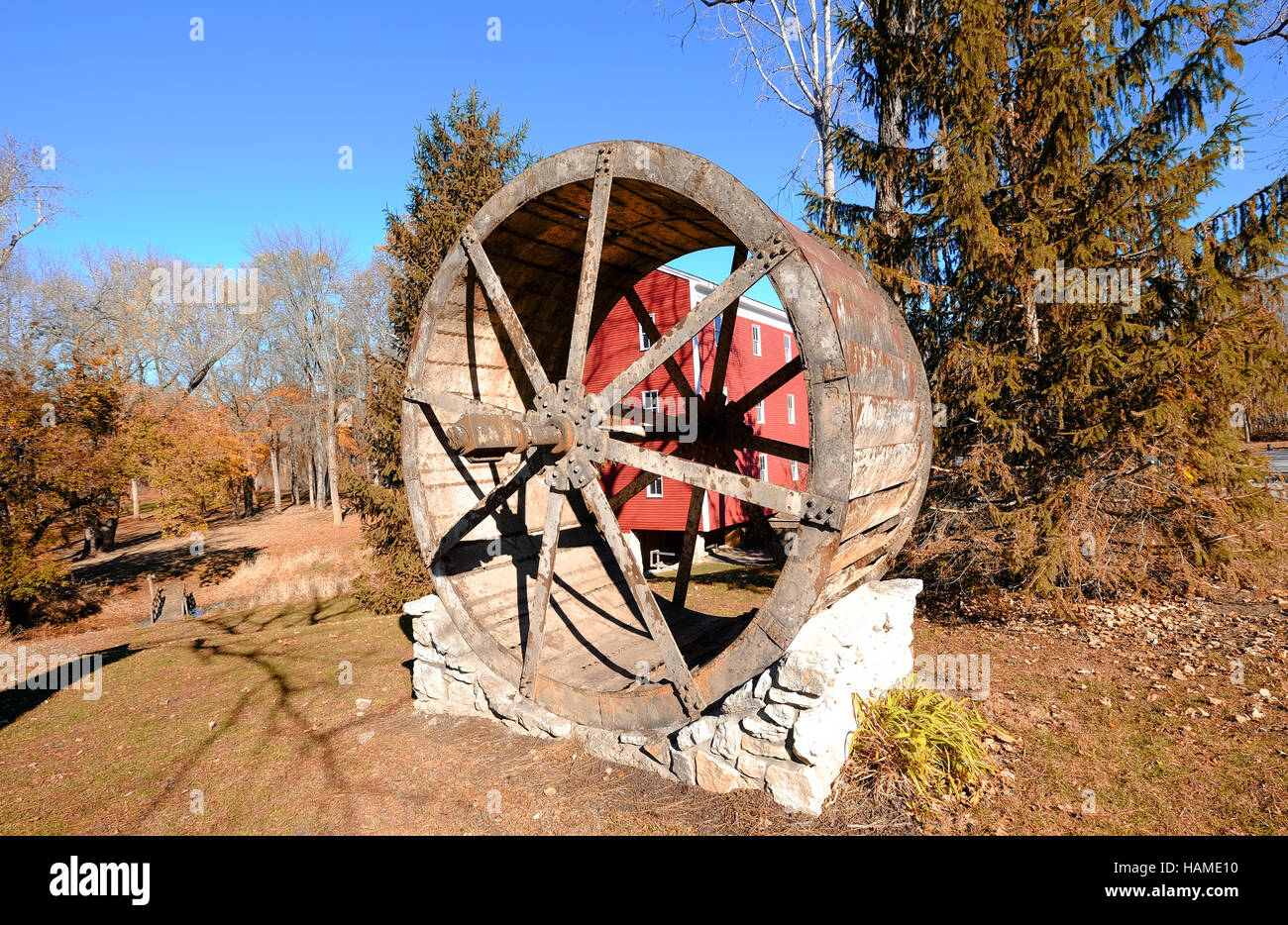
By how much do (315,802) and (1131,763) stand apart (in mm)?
5891

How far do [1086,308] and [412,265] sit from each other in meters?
9.95

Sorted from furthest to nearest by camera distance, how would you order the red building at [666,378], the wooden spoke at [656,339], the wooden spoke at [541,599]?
A: 1. the red building at [666,378]
2. the wooden spoke at [656,339]
3. the wooden spoke at [541,599]

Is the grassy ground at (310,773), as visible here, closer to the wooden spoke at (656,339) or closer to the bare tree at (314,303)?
the wooden spoke at (656,339)

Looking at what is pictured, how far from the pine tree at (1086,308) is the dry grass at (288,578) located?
13114 mm

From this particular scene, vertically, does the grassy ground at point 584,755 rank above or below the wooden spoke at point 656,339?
below

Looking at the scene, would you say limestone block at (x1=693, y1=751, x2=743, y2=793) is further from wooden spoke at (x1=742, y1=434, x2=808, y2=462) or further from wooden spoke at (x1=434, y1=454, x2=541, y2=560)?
wooden spoke at (x1=742, y1=434, x2=808, y2=462)

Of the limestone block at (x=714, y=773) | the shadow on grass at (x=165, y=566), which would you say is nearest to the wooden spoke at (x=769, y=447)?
the limestone block at (x=714, y=773)

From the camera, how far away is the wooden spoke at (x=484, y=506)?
548 cm

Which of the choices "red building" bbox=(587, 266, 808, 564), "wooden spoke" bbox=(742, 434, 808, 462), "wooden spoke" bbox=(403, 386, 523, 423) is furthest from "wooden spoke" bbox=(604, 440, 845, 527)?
"red building" bbox=(587, 266, 808, 564)

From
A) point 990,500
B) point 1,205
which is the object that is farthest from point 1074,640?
point 1,205

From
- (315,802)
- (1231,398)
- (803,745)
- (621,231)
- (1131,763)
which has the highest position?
(621,231)
